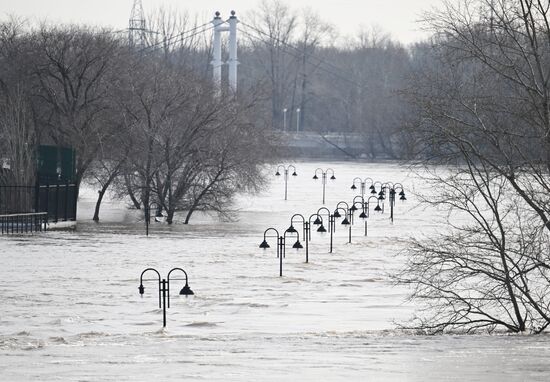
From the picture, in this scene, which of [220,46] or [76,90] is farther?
[220,46]

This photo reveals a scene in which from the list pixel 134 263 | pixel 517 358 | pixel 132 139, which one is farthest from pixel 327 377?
pixel 132 139

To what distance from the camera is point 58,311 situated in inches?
1030

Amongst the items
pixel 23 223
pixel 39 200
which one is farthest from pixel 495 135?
pixel 39 200

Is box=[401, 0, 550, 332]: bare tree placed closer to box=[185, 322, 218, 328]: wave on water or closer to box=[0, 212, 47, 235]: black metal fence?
box=[185, 322, 218, 328]: wave on water

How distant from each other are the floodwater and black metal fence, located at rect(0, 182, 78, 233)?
5.90 ft

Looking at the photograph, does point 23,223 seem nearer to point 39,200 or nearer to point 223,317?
point 39,200

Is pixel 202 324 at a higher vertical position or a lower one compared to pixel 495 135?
lower

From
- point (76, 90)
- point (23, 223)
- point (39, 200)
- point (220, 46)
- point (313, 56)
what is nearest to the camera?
point (23, 223)

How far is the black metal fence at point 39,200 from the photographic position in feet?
159

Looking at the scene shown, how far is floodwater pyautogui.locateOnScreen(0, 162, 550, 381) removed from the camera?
17.5m

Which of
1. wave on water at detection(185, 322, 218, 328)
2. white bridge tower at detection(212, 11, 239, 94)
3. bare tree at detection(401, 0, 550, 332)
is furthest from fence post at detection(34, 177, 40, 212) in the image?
white bridge tower at detection(212, 11, 239, 94)

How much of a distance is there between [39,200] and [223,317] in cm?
2474

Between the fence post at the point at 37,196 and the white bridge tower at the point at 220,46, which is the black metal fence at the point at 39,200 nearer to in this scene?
the fence post at the point at 37,196

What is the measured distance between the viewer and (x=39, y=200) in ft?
161
